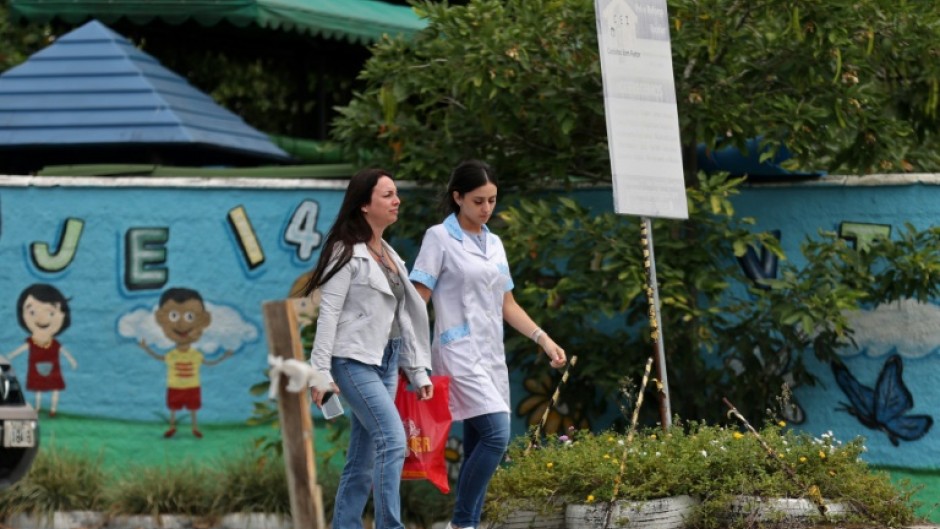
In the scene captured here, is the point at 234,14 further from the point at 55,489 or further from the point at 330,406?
the point at 330,406

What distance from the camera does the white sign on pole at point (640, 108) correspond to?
7652 millimetres

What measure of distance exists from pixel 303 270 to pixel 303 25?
4.43 metres

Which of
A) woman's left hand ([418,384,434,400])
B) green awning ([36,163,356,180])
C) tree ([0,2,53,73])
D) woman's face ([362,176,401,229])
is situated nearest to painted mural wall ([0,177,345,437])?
green awning ([36,163,356,180])

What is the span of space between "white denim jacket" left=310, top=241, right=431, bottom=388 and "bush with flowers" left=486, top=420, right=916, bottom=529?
834 mm

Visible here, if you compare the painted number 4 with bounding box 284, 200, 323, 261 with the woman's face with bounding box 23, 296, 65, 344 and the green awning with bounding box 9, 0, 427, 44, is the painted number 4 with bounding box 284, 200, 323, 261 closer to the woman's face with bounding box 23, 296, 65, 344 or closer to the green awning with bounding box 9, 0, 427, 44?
the woman's face with bounding box 23, 296, 65, 344

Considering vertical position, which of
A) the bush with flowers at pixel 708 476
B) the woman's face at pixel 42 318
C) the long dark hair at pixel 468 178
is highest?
the long dark hair at pixel 468 178

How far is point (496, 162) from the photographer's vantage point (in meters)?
9.91

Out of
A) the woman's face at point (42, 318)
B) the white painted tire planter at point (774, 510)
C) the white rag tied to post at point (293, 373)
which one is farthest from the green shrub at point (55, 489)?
the white rag tied to post at point (293, 373)

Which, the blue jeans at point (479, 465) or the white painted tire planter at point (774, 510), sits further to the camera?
the blue jeans at point (479, 465)

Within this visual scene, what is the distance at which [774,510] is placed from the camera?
6867 mm

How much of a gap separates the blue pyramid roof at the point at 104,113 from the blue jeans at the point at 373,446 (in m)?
6.01

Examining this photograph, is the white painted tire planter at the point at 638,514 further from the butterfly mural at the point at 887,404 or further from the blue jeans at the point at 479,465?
the butterfly mural at the point at 887,404

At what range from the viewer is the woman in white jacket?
6617mm

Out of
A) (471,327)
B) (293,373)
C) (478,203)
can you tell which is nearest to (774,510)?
(471,327)
